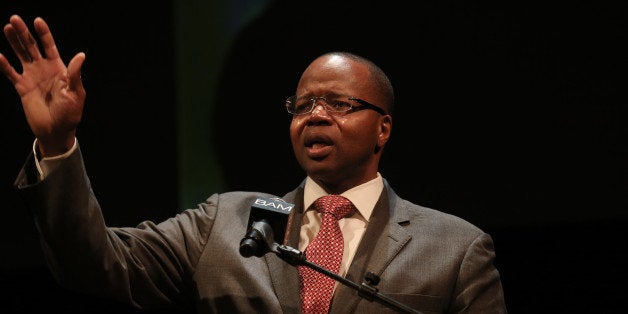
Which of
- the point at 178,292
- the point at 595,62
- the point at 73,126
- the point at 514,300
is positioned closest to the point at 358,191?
the point at 178,292

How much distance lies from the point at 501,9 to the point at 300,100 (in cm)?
145

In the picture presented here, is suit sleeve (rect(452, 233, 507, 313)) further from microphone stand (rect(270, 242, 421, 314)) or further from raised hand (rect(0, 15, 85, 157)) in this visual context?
raised hand (rect(0, 15, 85, 157))

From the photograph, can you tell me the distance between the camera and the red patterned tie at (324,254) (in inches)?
91.6

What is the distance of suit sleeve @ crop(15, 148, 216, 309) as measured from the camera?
1.91m

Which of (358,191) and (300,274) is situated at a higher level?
(358,191)

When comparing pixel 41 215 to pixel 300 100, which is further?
pixel 300 100

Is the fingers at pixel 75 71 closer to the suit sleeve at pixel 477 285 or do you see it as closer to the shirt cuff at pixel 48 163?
the shirt cuff at pixel 48 163

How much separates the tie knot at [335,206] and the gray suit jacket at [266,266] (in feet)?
0.26

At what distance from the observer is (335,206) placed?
254cm

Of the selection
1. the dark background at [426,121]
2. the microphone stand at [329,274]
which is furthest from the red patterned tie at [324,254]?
the dark background at [426,121]

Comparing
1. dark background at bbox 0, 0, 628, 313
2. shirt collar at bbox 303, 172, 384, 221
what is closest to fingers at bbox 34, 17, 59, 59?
shirt collar at bbox 303, 172, 384, 221

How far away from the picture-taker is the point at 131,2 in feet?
12.2

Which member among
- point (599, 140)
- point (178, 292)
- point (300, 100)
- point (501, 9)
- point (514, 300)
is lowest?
point (514, 300)

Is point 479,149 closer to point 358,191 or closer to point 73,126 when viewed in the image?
point 358,191
